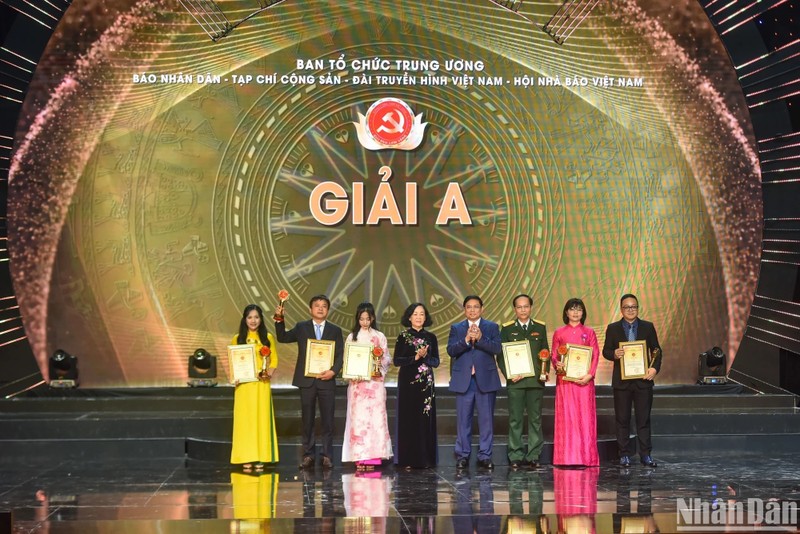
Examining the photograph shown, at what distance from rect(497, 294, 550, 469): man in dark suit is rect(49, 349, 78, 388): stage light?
343 centimetres

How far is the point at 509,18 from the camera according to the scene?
8102mm

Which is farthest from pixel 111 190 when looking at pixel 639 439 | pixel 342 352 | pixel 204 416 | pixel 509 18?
pixel 639 439

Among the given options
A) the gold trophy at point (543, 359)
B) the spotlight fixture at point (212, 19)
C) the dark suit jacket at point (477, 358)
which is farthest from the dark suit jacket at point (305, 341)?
the spotlight fixture at point (212, 19)

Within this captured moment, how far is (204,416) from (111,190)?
199cm

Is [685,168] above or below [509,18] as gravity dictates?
below

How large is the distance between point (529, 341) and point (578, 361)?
0.33 m

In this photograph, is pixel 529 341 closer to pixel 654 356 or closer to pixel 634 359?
pixel 634 359

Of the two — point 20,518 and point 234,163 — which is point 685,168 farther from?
point 20,518

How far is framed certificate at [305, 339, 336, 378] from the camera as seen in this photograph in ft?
21.0

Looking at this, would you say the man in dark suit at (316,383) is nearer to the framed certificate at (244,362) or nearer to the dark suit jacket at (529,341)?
the framed certificate at (244,362)

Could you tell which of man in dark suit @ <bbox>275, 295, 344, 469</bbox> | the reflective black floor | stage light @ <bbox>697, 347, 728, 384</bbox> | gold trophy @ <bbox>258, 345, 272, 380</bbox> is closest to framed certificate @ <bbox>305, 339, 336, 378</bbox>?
man in dark suit @ <bbox>275, 295, 344, 469</bbox>

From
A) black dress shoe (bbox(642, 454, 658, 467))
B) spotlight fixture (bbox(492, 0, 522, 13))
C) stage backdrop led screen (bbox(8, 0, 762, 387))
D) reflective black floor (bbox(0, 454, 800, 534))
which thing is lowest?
reflective black floor (bbox(0, 454, 800, 534))

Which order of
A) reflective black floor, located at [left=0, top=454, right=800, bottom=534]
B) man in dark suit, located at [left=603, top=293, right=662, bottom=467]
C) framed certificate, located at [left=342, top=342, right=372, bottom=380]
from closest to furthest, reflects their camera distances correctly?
reflective black floor, located at [left=0, top=454, right=800, bottom=534]
framed certificate, located at [left=342, top=342, right=372, bottom=380]
man in dark suit, located at [left=603, top=293, right=662, bottom=467]

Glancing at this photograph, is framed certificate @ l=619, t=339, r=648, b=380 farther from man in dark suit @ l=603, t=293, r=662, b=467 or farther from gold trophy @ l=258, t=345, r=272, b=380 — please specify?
gold trophy @ l=258, t=345, r=272, b=380
